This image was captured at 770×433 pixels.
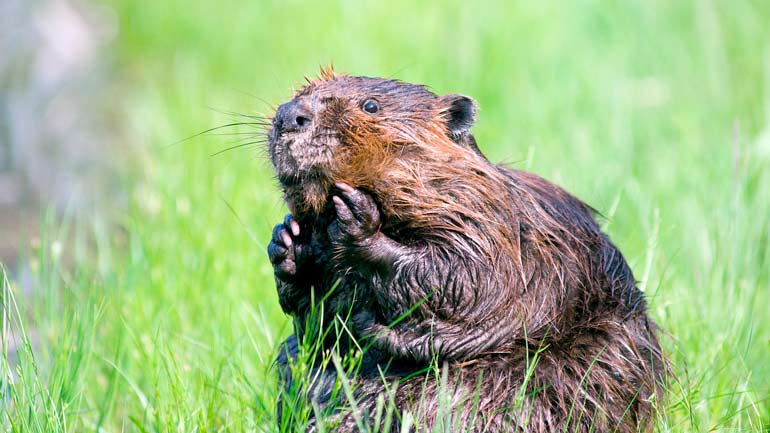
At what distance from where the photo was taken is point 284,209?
4.88 metres

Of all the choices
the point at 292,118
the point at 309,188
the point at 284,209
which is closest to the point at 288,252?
the point at 309,188

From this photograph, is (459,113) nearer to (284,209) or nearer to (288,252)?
(288,252)

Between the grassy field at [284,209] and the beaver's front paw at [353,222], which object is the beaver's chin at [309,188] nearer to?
the beaver's front paw at [353,222]

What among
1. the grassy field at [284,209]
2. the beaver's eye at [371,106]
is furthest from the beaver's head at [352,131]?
the grassy field at [284,209]

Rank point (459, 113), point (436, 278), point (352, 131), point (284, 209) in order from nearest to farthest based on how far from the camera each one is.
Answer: point (436, 278)
point (352, 131)
point (459, 113)
point (284, 209)

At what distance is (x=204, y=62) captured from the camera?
8547 mm

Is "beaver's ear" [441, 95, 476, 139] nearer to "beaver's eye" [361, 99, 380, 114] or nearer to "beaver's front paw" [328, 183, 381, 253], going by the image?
"beaver's eye" [361, 99, 380, 114]

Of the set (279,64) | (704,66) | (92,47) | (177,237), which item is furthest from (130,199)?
(92,47)

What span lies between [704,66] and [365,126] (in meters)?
4.08

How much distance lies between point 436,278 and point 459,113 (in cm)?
54

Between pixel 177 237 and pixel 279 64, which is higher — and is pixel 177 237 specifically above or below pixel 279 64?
below

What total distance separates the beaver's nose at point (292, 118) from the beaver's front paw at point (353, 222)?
21 cm

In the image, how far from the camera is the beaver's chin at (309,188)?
3.10 meters

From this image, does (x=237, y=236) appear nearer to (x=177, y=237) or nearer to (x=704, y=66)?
(x=177, y=237)
